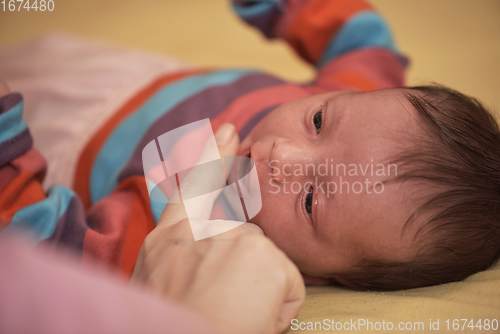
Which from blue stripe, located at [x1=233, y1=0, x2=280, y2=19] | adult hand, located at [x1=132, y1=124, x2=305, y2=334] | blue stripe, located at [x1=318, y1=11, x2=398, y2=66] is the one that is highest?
blue stripe, located at [x1=233, y1=0, x2=280, y2=19]

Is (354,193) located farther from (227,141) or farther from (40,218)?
(40,218)

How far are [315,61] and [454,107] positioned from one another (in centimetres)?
63

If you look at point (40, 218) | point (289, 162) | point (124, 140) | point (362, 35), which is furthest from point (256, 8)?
point (40, 218)

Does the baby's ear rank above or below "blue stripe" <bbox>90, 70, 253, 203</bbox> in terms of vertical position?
below

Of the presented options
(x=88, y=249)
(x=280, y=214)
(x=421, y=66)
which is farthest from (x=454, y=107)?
(x=421, y=66)

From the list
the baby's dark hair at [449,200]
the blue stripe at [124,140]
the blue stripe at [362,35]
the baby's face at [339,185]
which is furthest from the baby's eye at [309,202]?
the blue stripe at [362,35]

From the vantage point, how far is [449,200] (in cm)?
47

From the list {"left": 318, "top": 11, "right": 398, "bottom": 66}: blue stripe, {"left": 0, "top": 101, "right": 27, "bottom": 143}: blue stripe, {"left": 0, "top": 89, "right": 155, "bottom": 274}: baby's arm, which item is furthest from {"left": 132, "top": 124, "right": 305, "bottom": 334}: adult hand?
{"left": 318, "top": 11, "right": 398, "bottom": 66}: blue stripe

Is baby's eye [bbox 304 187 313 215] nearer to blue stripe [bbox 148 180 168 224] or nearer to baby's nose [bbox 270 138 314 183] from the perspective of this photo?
baby's nose [bbox 270 138 314 183]

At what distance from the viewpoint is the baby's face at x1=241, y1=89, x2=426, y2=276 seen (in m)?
0.48

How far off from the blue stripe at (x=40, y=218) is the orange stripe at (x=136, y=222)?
0.10 metres

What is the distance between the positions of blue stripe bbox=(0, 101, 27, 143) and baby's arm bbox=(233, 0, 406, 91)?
2.16 feet

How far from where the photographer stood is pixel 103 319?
0.24m

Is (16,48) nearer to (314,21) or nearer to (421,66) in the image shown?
(314,21)
